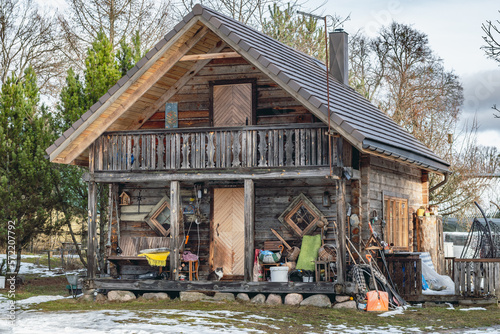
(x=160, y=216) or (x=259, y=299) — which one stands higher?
(x=160, y=216)

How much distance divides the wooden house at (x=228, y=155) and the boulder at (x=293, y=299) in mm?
593

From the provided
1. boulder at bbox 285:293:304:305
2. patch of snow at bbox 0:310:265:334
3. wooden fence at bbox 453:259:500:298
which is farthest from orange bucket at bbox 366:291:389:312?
patch of snow at bbox 0:310:265:334

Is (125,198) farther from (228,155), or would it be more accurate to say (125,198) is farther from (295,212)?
(295,212)

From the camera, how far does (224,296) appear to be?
52.3 ft

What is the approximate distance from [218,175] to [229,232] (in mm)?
2611

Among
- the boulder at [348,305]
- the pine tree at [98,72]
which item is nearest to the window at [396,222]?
the boulder at [348,305]

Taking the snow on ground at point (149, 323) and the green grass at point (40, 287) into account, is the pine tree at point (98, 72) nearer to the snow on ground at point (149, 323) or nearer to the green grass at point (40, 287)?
the green grass at point (40, 287)

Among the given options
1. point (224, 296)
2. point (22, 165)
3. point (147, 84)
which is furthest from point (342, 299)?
point (22, 165)

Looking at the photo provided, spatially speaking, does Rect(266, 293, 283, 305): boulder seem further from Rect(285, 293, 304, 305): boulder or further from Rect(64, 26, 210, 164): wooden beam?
Rect(64, 26, 210, 164): wooden beam

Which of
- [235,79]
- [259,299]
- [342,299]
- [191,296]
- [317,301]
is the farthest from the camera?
[235,79]

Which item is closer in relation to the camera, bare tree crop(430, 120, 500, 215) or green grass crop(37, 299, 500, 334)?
green grass crop(37, 299, 500, 334)

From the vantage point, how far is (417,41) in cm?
3062

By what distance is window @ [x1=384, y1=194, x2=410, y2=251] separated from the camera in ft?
62.6

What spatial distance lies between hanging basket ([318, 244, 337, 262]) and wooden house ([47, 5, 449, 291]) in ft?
1.72
